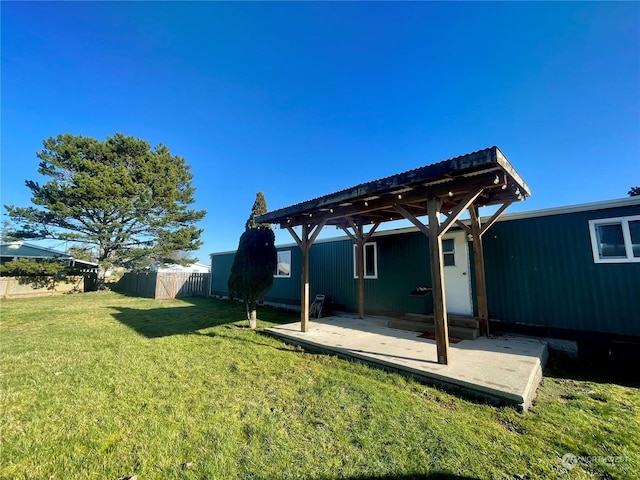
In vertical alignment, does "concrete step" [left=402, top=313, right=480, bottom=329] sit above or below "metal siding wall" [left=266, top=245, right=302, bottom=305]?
below

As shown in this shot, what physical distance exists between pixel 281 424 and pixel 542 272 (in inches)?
229

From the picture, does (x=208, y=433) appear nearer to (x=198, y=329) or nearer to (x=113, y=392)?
(x=113, y=392)

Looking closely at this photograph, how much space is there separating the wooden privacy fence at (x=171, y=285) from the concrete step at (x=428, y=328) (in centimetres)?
1275

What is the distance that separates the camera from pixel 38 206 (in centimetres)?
1578

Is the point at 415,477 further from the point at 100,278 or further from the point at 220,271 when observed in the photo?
the point at 100,278

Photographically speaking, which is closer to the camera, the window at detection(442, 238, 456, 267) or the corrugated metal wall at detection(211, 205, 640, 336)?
the corrugated metal wall at detection(211, 205, 640, 336)

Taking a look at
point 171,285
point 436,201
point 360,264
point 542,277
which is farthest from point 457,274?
point 171,285

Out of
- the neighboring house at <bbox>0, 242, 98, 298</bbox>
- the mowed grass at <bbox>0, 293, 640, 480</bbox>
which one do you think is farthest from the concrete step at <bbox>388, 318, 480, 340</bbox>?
the neighboring house at <bbox>0, 242, 98, 298</bbox>

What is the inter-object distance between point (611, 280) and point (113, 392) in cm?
798

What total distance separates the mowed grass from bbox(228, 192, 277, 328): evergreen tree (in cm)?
225

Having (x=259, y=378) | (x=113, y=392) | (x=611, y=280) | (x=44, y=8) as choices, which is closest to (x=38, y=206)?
(x=44, y=8)

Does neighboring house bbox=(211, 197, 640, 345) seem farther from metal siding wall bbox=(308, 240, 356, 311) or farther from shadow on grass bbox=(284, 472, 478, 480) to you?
shadow on grass bbox=(284, 472, 478, 480)

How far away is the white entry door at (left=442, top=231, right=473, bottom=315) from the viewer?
6.29 meters

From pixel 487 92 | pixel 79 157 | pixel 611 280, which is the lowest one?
pixel 611 280
